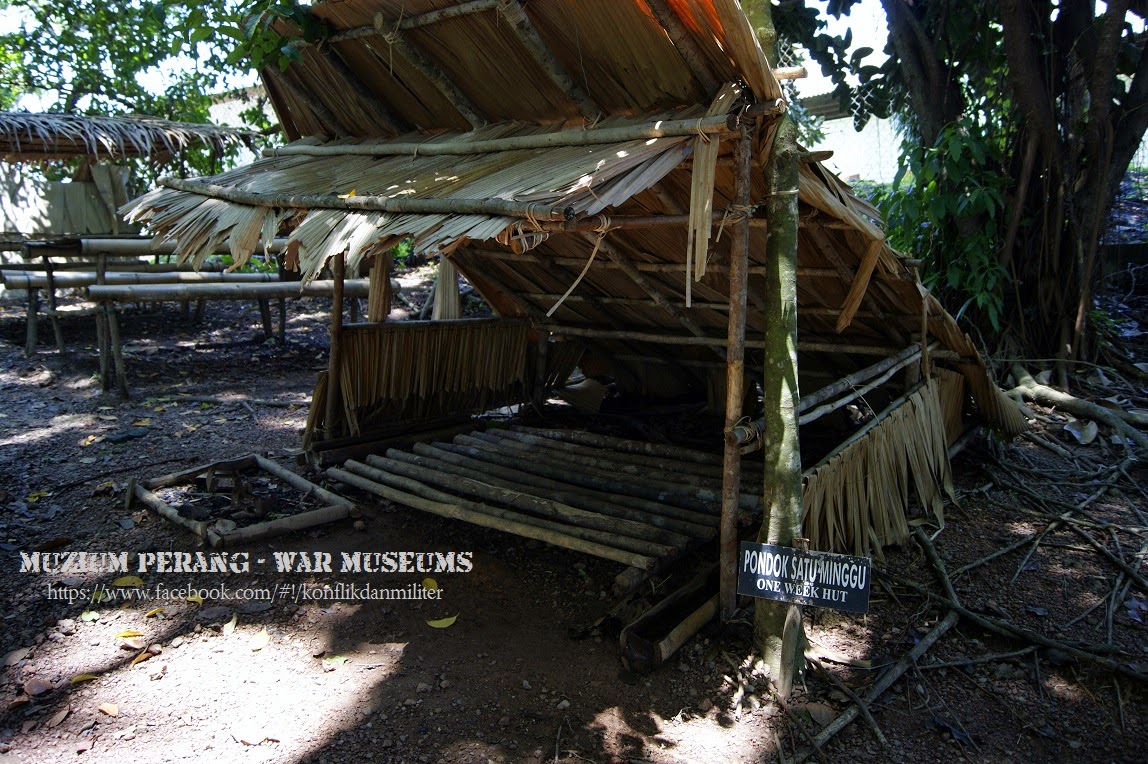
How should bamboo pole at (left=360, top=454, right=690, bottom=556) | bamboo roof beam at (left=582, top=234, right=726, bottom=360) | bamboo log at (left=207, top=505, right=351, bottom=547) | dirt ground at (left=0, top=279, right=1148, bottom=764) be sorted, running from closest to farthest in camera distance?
dirt ground at (left=0, top=279, right=1148, bottom=764)
bamboo pole at (left=360, top=454, right=690, bottom=556)
bamboo log at (left=207, top=505, right=351, bottom=547)
bamboo roof beam at (left=582, top=234, right=726, bottom=360)

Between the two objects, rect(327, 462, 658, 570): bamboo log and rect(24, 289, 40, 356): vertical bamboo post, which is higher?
rect(24, 289, 40, 356): vertical bamboo post

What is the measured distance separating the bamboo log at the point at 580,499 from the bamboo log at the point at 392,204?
5.56 ft

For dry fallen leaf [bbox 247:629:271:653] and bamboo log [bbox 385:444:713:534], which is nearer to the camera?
dry fallen leaf [bbox 247:629:271:653]

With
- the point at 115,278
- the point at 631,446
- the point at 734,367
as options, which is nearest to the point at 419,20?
the point at 734,367

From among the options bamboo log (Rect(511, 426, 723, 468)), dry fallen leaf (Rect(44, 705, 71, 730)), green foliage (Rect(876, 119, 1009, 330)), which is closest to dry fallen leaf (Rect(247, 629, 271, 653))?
dry fallen leaf (Rect(44, 705, 71, 730))

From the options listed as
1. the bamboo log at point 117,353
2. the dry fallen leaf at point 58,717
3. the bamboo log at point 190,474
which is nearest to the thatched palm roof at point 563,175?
the bamboo log at point 190,474

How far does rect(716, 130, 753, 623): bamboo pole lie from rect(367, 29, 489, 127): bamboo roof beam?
1602mm

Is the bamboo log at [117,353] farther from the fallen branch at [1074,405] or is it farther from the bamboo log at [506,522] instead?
the fallen branch at [1074,405]

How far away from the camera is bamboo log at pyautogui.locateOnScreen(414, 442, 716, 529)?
147 inches

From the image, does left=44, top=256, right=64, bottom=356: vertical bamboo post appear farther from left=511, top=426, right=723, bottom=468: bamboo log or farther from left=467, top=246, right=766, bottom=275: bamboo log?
left=511, top=426, right=723, bottom=468: bamboo log

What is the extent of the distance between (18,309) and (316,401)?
746 cm

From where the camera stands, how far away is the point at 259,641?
325 cm

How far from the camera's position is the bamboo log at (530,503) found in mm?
3582

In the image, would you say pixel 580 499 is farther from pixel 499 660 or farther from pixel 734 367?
pixel 734 367
